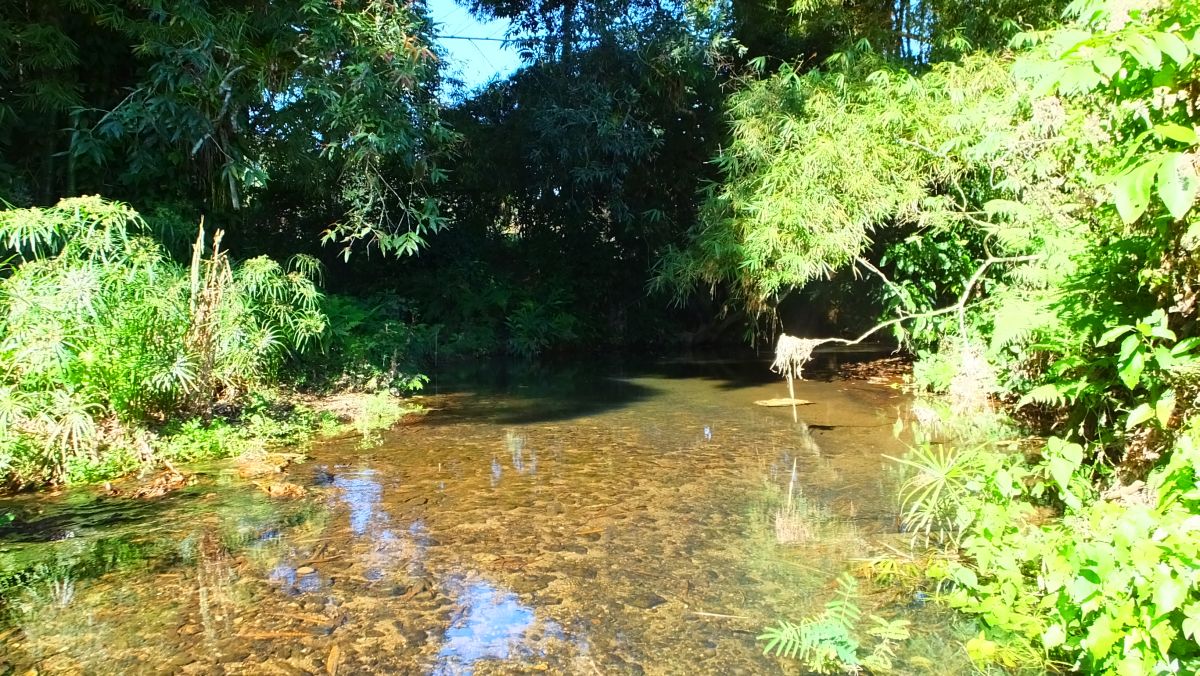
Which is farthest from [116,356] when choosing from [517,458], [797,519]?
[797,519]

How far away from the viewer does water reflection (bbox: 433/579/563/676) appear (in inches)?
111

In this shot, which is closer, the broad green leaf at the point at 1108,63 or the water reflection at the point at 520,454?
the broad green leaf at the point at 1108,63

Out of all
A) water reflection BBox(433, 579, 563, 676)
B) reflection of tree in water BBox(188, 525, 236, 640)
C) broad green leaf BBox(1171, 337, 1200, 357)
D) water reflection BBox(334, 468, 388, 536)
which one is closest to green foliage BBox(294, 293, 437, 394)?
water reflection BBox(334, 468, 388, 536)

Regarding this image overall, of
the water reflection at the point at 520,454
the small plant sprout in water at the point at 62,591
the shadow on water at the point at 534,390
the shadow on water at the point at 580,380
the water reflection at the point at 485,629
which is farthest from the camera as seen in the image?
the shadow on water at the point at 580,380

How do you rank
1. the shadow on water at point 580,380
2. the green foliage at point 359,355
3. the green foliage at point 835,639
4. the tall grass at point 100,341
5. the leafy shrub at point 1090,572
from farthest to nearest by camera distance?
the green foliage at point 359,355 < the shadow on water at point 580,380 < the tall grass at point 100,341 < the green foliage at point 835,639 < the leafy shrub at point 1090,572

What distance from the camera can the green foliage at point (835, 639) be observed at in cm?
271

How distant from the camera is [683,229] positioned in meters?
13.5

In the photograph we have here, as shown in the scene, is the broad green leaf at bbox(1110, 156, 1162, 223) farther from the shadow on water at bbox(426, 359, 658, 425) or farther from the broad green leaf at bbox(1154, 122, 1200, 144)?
the shadow on water at bbox(426, 359, 658, 425)

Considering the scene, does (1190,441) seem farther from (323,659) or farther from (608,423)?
(608,423)

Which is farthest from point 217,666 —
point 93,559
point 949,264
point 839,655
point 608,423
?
point 949,264

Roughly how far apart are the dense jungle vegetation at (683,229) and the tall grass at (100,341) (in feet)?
0.08

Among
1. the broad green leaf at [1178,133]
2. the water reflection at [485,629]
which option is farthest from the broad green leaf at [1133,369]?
the water reflection at [485,629]

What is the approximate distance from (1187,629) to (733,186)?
8469 millimetres

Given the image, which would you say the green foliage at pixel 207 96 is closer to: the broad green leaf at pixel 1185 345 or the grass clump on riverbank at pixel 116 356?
the grass clump on riverbank at pixel 116 356
